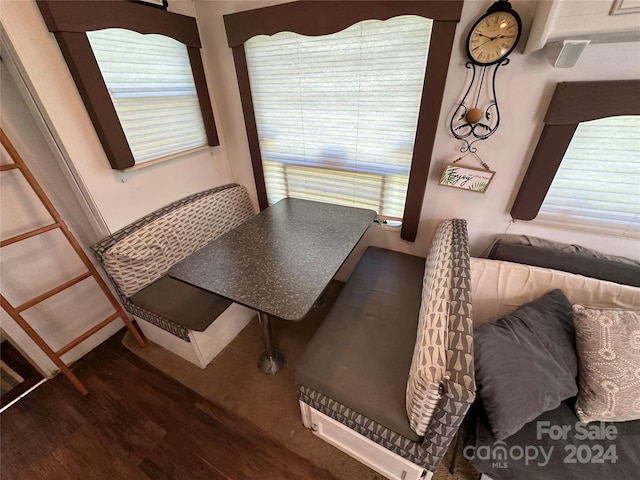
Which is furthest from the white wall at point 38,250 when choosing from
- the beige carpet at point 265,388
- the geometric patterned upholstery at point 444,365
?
the geometric patterned upholstery at point 444,365

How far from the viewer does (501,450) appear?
3.19ft

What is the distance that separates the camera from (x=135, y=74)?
1.48 metres

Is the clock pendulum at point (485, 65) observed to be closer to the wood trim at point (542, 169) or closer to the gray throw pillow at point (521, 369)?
the wood trim at point (542, 169)

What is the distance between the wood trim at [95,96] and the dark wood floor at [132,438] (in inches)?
54.4

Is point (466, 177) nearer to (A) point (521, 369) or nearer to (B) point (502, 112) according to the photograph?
(B) point (502, 112)

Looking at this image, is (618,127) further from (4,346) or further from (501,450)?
(4,346)

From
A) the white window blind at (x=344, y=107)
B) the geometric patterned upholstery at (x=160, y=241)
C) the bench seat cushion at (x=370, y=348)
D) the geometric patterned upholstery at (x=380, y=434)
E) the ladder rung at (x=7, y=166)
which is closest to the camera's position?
the geometric patterned upholstery at (x=380, y=434)

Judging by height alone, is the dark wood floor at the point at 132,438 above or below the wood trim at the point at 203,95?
below

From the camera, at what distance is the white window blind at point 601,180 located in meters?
1.18

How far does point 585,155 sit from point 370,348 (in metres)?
1.44

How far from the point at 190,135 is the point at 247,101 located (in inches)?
19.6

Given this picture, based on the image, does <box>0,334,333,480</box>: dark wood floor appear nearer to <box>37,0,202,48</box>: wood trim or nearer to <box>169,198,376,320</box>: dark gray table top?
<box>169,198,376,320</box>: dark gray table top

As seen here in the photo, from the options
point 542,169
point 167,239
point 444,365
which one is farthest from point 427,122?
point 167,239

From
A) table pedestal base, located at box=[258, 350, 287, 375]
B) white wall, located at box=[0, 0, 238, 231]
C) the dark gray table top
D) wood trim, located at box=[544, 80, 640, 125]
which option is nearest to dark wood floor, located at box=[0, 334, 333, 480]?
table pedestal base, located at box=[258, 350, 287, 375]
